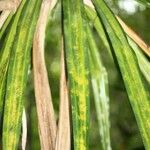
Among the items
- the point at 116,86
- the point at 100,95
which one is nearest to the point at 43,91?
the point at 100,95

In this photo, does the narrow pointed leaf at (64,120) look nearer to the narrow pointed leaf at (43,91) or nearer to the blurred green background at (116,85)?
the narrow pointed leaf at (43,91)

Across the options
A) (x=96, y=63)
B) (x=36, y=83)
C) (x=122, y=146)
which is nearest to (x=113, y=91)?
(x=122, y=146)

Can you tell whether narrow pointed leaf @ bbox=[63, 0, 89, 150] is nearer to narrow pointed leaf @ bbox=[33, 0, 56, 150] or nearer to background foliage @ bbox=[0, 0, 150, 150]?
narrow pointed leaf @ bbox=[33, 0, 56, 150]

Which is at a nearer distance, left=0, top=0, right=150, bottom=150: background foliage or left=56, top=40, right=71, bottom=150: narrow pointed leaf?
left=56, top=40, right=71, bottom=150: narrow pointed leaf

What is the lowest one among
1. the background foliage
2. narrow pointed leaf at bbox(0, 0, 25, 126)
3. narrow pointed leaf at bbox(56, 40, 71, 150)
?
narrow pointed leaf at bbox(56, 40, 71, 150)

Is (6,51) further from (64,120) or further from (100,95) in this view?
(100,95)

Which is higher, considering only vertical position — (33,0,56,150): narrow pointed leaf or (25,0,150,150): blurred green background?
(25,0,150,150): blurred green background

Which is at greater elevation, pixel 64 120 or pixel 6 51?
pixel 6 51

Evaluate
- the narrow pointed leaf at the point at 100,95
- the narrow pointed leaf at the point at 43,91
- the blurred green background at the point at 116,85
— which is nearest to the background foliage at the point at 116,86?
the blurred green background at the point at 116,85

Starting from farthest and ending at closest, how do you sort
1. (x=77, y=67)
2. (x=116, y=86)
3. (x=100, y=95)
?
1. (x=116, y=86)
2. (x=100, y=95)
3. (x=77, y=67)

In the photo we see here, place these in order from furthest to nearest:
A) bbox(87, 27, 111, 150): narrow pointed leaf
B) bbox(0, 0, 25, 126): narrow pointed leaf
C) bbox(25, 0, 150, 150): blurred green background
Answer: bbox(25, 0, 150, 150): blurred green background, bbox(87, 27, 111, 150): narrow pointed leaf, bbox(0, 0, 25, 126): narrow pointed leaf

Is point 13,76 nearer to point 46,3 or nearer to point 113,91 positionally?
point 46,3

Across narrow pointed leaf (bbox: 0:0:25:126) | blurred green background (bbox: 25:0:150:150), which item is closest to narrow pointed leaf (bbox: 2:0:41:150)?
narrow pointed leaf (bbox: 0:0:25:126)
